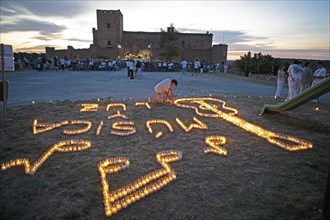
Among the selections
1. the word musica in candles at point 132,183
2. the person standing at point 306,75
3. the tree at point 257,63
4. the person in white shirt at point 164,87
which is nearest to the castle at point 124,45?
the tree at point 257,63

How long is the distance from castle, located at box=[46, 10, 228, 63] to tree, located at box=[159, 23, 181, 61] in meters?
1.60

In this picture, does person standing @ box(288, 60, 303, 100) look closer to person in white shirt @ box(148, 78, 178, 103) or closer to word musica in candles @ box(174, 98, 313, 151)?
word musica in candles @ box(174, 98, 313, 151)

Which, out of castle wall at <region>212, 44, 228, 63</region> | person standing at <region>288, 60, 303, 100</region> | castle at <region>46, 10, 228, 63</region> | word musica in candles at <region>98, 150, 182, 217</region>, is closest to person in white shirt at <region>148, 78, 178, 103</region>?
word musica in candles at <region>98, 150, 182, 217</region>

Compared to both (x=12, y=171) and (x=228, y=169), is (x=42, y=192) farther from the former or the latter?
(x=228, y=169)

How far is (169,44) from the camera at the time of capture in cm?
5409

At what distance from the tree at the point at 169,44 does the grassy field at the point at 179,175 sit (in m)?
49.1

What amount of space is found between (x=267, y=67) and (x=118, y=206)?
33.9 m

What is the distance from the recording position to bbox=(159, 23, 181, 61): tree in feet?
177

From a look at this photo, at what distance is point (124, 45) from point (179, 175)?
58102 mm

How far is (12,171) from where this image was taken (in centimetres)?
406

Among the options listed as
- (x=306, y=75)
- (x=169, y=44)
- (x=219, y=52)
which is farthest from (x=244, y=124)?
(x=219, y=52)

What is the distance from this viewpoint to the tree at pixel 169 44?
54031mm

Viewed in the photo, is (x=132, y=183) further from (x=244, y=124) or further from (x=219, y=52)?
(x=219, y=52)

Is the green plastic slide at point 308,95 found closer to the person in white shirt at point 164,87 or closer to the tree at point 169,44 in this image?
the person in white shirt at point 164,87
